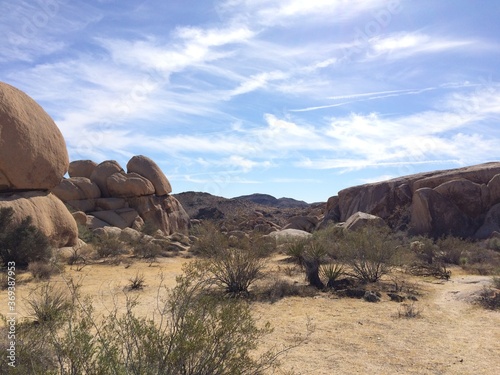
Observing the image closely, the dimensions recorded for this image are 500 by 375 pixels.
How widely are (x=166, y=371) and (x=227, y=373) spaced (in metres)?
0.57

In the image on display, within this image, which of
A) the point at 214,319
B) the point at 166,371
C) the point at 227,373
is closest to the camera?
the point at 166,371

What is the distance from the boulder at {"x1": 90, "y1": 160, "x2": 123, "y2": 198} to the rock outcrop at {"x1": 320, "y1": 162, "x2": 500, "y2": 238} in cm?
1888

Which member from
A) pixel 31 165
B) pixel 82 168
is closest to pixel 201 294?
pixel 31 165

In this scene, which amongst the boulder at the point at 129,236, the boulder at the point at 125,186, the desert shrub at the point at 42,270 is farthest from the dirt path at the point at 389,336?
the boulder at the point at 125,186

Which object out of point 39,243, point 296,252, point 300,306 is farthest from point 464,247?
point 39,243

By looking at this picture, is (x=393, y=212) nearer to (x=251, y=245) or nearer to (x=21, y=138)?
(x=251, y=245)

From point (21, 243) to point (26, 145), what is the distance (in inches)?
177

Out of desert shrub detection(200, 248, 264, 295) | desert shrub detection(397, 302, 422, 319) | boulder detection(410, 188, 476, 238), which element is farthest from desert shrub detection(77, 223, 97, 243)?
boulder detection(410, 188, 476, 238)

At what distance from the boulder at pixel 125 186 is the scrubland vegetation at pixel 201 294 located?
792 centimetres

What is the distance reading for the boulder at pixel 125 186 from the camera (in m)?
28.0

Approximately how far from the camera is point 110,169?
1141 inches

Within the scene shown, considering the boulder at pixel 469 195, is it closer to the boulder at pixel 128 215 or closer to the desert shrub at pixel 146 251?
the desert shrub at pixel 146 251

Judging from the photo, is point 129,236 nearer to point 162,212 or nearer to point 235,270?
point 162,212

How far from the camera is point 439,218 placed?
78.6 ft
